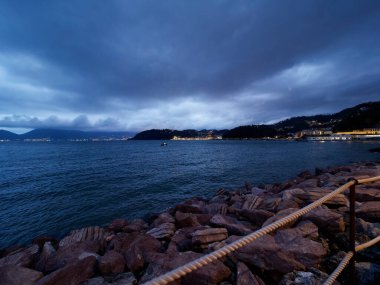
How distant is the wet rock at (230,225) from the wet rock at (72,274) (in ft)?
13.0

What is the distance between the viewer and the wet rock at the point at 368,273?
10.8ft

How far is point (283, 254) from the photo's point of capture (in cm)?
415

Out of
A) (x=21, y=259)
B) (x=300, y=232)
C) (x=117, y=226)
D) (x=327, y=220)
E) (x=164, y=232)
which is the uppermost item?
(x=327, y=220)

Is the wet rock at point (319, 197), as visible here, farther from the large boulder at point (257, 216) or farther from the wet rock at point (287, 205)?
the large boulder at point (257, 216)

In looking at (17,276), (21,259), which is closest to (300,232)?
(17,276)

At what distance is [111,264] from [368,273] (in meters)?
5.35

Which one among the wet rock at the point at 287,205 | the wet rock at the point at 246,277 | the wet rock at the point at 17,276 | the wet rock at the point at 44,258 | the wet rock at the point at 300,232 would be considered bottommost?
the wet rock at the point at 44,258

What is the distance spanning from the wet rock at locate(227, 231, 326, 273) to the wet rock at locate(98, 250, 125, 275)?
2964 mm

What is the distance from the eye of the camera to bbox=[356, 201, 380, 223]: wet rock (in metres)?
5.91

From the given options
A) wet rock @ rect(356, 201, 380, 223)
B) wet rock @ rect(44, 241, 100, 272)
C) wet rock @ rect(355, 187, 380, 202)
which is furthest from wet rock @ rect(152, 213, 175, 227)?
wet rock @ rect(355, 187, 380, 202)

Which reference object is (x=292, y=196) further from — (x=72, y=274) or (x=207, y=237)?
(x=72, y=274)

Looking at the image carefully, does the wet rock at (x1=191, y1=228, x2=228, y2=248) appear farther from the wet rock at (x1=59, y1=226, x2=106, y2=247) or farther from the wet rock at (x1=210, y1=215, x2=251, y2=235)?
the wet rock at (x1=59, y1=226, x2=106, y2=247)

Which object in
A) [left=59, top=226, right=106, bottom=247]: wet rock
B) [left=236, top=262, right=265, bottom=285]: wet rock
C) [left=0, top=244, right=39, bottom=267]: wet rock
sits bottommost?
[left=59, top=226, right=106, bottom=247]: wet rock

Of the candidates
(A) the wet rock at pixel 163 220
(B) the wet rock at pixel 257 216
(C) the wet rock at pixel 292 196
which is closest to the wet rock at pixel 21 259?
(A) the wet rock at pixel 163 220
